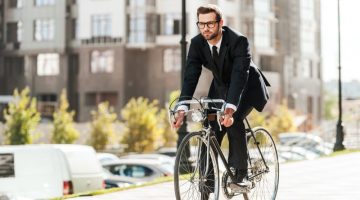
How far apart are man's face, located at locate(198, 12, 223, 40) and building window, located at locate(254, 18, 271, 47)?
58.8m

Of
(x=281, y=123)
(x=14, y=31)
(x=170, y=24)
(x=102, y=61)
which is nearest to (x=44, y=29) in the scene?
(x=14, y=31)

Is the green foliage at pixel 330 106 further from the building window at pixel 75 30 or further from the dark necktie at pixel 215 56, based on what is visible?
the dark necktie at pixel 215 56

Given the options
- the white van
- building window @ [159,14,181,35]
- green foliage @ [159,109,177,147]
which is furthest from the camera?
building window @ [159,14,181,35]

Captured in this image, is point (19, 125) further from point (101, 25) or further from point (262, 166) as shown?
point (262, 166)

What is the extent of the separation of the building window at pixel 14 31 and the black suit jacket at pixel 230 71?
6247 cm

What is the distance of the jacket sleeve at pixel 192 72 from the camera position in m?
7.02

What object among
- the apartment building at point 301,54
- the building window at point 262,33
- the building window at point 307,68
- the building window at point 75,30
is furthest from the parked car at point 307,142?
the building window at point 307,68

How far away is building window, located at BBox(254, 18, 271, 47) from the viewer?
65438 millimetres

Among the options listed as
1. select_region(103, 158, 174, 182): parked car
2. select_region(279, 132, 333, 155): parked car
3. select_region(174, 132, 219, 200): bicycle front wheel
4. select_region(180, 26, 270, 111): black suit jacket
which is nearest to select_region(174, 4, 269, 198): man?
select_region(180, 26, 270, 111): black suit jacket

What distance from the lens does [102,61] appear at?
63344 mm

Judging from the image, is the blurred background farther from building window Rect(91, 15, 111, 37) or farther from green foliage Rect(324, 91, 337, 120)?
green foliage Rect(324, 91, 337, 120)

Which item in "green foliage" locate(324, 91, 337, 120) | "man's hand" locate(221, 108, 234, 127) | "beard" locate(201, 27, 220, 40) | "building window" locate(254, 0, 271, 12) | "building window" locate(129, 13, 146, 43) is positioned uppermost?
"building window" locate(254, 0, 271, 12)

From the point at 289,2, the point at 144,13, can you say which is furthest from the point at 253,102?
the point at 289,2

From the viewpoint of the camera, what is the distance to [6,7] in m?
69.2
